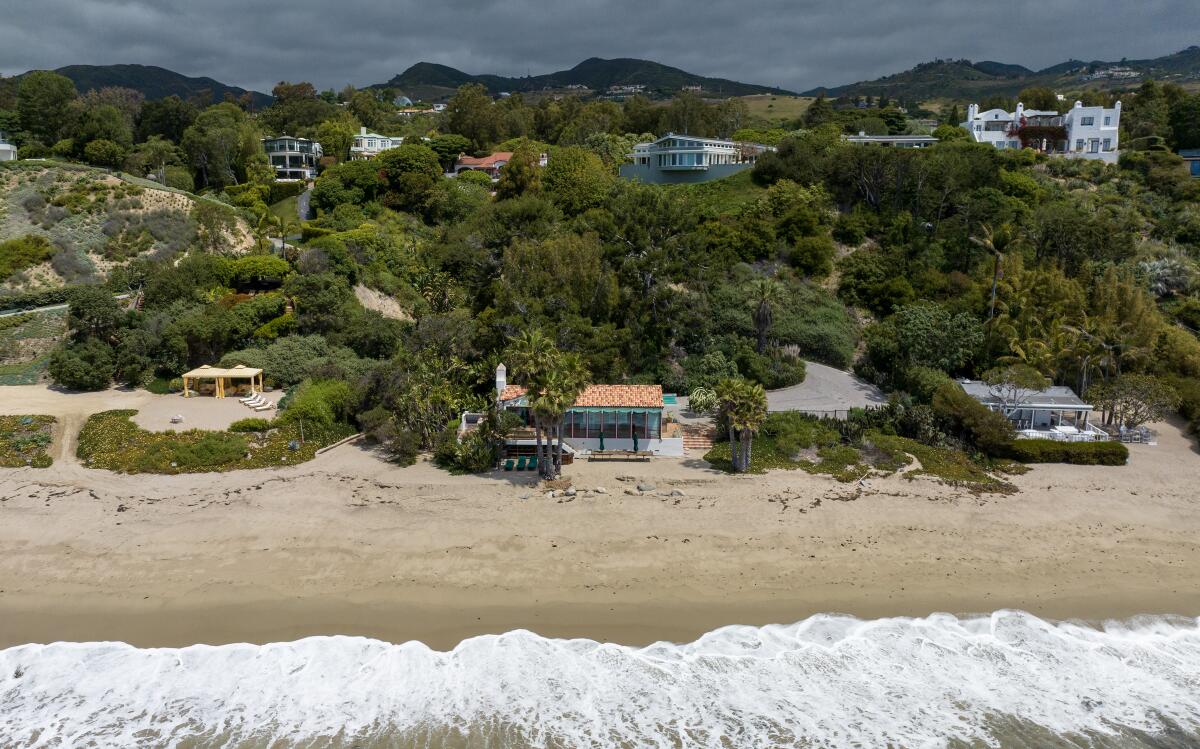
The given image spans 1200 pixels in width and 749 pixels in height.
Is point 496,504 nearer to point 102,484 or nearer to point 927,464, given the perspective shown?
point 102,484

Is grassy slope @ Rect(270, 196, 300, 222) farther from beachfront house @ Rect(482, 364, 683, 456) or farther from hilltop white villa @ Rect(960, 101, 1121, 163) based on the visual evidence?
hilltop white villa @ Rect(960, 101, 1121, 163)

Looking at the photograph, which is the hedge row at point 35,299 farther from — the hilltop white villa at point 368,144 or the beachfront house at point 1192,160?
the beachfront house at point 1192,160

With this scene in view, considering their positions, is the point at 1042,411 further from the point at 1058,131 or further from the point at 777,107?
the point at 777,107

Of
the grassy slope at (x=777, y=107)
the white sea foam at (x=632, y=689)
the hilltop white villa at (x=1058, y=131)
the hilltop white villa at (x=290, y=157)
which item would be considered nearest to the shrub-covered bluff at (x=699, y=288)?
the hilltop white villa at (x=1058, y=131)

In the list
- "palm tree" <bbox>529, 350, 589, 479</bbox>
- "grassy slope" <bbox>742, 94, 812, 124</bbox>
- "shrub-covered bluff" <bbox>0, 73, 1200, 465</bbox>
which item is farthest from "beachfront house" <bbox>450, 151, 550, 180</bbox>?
"grassy slope" <bbox>742, 94, 812, 124</bbox>

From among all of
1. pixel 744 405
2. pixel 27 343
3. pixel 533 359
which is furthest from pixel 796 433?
pixel 27 343
